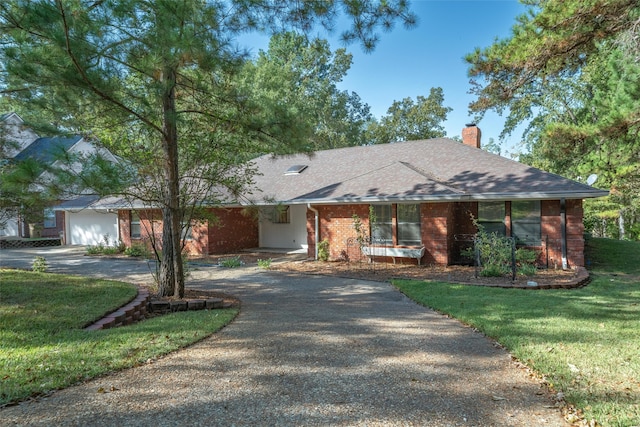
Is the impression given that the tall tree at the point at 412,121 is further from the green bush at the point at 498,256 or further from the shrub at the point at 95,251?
the green bush at the point at 498,256

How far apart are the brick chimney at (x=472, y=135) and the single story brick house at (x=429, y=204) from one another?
4 cm

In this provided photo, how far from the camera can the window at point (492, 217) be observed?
463 inches

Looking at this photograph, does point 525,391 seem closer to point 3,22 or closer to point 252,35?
point 252,35

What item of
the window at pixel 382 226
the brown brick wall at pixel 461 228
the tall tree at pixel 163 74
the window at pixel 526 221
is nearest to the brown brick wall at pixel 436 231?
the brown brick wall at pixel 461 228

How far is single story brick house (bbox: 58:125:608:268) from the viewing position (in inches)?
427

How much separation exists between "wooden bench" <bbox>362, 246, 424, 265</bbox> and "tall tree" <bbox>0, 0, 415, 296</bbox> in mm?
5995

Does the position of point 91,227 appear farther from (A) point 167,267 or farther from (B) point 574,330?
(B) point 574,330

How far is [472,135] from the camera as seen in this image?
643 inches

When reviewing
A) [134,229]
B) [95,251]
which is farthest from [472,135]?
[95,251]

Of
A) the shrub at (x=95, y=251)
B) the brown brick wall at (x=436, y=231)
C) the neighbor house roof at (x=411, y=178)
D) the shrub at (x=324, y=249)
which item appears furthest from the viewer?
the shrub at (x=95, y=251)

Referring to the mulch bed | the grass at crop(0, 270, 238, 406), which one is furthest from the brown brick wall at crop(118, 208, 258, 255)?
the grass at crop(0, 270, 238, 406)

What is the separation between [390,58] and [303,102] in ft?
53.3

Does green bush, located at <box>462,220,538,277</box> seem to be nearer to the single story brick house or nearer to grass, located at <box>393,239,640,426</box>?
the single story brick house

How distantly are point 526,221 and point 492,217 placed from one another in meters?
0.93
